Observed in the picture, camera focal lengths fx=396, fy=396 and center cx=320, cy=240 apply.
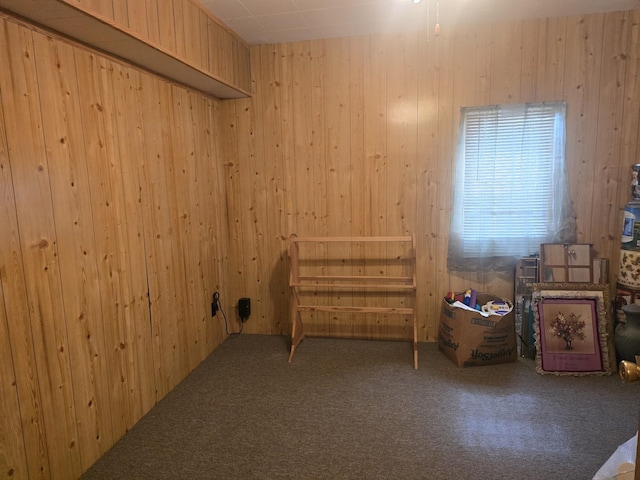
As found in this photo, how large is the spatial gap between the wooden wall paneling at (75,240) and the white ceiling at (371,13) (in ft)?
3.77

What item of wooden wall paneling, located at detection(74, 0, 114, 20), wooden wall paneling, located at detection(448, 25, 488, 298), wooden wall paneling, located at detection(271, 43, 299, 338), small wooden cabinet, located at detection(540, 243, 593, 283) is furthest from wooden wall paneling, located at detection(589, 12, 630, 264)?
wooden wall paneling, located at detection(74, 0, 114, 20)

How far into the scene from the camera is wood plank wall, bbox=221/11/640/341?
2840 millimetres

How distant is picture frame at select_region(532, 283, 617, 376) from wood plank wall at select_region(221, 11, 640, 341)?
347mm

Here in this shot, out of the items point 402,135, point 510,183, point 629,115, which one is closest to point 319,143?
point 402,135

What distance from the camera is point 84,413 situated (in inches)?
76.0

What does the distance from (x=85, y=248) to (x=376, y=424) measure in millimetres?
1785

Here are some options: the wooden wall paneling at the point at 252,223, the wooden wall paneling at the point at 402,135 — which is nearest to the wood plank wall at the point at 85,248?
the wooden wall paneling at the point at 252,223

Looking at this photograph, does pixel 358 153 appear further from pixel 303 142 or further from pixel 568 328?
pixel 568 328

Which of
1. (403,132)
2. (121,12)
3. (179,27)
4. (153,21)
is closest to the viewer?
(121,12)

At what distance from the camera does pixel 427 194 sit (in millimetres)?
3150

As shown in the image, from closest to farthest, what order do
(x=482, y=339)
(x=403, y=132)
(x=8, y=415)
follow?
(x=8, y=415) < (x=482, y=339) < (x=403, y=132)

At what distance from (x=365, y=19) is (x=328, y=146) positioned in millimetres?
944

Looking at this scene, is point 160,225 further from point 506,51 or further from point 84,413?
point 506,51

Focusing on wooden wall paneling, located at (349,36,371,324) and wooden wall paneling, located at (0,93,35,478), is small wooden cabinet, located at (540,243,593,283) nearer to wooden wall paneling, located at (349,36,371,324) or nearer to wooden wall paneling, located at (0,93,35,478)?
wooden wall paneling, located at (349,36,371,324)
